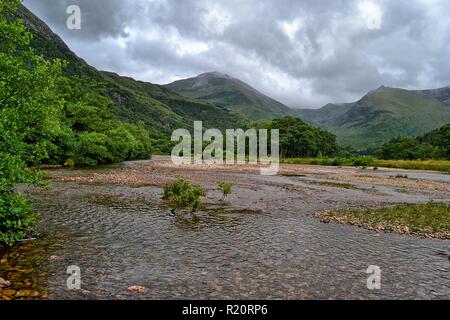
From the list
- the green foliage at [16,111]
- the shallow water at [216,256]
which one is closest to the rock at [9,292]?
the shallow water at [216,256]

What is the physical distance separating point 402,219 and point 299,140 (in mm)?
126890

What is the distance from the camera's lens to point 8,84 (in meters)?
11.6

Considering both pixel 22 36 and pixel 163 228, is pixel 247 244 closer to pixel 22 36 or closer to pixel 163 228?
pixel 163 228

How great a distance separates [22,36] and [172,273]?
9.64m

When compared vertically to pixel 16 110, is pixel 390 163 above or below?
below

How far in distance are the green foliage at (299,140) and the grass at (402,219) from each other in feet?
393

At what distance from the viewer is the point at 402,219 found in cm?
1991

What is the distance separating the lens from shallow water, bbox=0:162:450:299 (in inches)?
379

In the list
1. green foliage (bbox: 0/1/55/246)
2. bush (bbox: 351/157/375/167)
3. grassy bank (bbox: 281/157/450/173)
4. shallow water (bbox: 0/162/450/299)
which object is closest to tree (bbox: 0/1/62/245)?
green foliage (bbox: 0/1/55/246)

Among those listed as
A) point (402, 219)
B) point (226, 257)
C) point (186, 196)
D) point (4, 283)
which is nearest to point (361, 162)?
point (402, 219)

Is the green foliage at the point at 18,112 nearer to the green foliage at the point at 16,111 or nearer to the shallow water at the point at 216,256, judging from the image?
the green foliage at the point at 16,111

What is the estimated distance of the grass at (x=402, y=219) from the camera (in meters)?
17.4

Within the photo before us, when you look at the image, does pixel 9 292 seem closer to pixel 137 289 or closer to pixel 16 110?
pixel 137 289

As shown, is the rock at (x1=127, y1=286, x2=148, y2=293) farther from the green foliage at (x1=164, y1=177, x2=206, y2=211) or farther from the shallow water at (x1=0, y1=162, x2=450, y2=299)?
the green foliage at (x1=164, y1=177, x2=206, y2=211)
